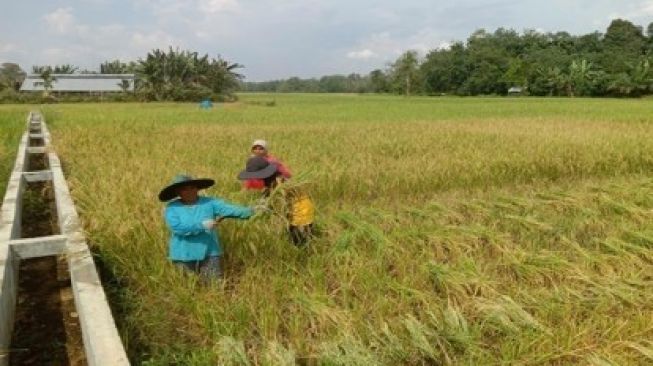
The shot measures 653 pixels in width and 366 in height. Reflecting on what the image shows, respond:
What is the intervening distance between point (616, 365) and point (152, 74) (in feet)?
149

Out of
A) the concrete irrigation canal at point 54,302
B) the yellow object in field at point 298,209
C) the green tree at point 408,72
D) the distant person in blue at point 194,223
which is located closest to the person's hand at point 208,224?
the distant person in blue at point 194,223

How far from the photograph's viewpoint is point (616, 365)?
2488mm

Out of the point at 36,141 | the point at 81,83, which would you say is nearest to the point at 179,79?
the point at 81,83

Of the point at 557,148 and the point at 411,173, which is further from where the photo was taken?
the point at 557,148

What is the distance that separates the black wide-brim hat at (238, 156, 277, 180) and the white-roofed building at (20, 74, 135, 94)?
50587mm

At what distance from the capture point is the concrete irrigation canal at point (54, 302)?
8.48 feet

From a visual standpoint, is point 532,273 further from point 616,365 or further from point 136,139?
point 136,139

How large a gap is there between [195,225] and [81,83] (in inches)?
2308

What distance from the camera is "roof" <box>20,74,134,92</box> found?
177 ft

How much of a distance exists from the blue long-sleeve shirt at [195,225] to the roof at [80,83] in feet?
173

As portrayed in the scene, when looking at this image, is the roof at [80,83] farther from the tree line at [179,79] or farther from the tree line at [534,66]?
the tree line at [534,66]

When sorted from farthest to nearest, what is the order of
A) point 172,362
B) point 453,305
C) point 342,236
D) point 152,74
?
point 152,74 → point 342,236 → point 453,305 → point 172,362

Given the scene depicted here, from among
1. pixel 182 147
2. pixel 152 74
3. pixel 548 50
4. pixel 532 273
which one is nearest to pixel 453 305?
pixel 532 273

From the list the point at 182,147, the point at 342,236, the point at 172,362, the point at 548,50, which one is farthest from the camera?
the point at 548,50
